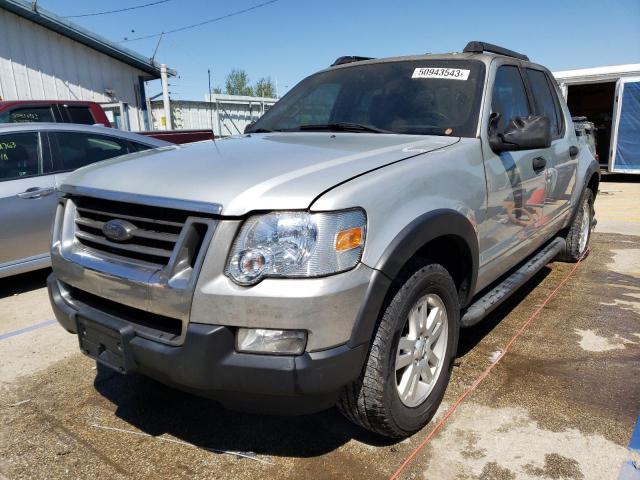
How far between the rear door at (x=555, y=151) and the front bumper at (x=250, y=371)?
2.52m

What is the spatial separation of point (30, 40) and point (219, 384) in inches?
570

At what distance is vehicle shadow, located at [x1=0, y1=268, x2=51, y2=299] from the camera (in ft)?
16.1

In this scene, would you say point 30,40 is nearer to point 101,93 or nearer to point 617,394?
point 101,93

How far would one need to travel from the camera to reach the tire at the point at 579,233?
5103 millimetres

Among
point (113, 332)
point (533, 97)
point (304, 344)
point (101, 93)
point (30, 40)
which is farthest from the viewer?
point (101, 93)

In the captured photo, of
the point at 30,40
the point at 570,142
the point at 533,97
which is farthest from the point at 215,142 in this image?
the point at 30,40

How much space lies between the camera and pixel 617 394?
2.82 m

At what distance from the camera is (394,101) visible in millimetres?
3191

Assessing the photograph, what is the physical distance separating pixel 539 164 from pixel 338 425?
88.6 inches

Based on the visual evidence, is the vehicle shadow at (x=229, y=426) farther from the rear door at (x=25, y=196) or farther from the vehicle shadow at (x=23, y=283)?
the vehicle shadow at (x=23, y=283)

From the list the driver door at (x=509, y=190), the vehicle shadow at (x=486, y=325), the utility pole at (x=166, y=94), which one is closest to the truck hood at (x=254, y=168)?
the driver door at (x=509, y=190)

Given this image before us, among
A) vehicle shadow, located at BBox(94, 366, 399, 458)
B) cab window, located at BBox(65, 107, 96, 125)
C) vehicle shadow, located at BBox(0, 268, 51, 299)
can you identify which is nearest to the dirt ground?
vehicle shadow, located at BBox(94, 366, 399, 458)

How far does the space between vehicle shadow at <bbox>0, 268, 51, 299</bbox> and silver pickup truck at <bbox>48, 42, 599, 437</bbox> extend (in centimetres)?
282

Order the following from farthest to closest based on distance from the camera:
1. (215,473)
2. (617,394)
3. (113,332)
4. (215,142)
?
1. (215,142)
2. (617,394)
3. (215,473)
4. (113,332)
